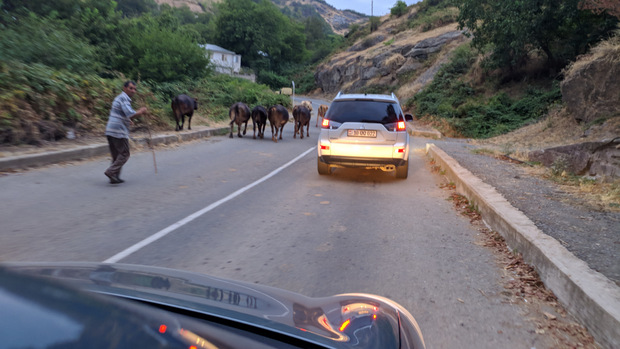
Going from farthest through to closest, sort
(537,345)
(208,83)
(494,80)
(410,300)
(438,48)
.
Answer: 1. (438,48)
2. (494,80)
3. (208,83)
4. (410,300)
5. (537,345)

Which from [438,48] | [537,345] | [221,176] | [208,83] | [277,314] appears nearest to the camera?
[277,314]

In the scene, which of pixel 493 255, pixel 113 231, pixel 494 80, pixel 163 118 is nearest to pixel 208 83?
pixel 163 118

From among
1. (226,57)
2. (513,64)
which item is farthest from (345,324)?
(226,57)

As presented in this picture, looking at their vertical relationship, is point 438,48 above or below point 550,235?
above

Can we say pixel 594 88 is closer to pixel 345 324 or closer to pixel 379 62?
pixel 345 324

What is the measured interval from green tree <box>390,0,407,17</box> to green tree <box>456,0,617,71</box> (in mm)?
48884

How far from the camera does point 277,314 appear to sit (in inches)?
74.6

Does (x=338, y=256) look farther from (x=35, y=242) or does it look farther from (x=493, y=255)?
(x=35, y=242)

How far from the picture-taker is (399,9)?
242 ft

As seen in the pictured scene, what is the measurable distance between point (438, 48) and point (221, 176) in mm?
39392

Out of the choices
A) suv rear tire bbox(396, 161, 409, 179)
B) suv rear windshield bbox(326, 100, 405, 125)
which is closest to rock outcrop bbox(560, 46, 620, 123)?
suv rear tire bbox(396, 161, 409, 179)

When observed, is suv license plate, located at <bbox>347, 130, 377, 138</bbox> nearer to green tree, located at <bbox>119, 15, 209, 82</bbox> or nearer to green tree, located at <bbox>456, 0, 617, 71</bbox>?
green tree, located at <bbox>456, 0, 617, 71</bbox>

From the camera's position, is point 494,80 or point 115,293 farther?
point 494,80

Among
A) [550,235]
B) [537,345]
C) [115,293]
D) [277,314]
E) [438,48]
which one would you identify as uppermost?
[438,48]
